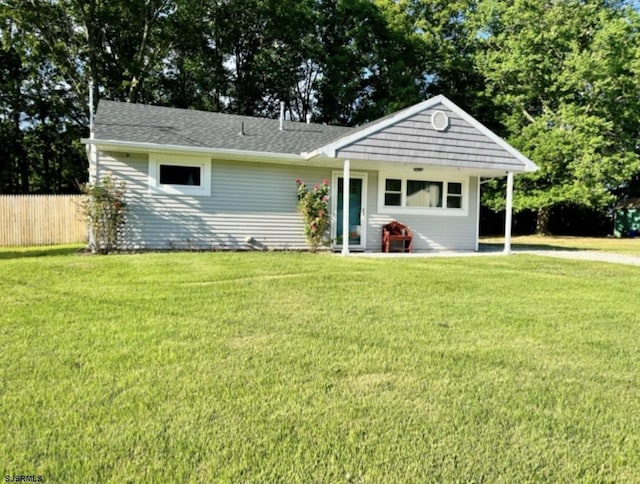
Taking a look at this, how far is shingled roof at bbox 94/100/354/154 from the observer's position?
9922 mm

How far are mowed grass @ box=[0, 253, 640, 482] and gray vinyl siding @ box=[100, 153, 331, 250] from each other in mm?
4267

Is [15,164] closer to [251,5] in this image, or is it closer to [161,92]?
[161,92]

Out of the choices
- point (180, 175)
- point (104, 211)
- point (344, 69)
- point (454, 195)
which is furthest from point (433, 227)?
point (344, 69)

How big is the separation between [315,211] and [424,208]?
3.44 meters

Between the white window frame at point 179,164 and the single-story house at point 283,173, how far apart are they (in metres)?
0.02

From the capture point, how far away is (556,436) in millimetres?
2318

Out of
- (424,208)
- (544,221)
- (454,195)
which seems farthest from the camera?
(544,221)

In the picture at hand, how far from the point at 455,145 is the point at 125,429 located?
993 centimetres

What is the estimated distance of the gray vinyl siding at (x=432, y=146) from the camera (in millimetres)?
9812

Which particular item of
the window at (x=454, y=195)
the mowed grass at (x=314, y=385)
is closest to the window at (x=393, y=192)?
the window at (x=454, y=195)

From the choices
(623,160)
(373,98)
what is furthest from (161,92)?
(623,160)

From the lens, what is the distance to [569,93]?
21578 mm

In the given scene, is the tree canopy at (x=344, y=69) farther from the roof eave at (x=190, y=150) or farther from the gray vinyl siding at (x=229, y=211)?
the roof eave at (x=190, y=150)

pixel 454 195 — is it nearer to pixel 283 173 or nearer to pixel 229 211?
pixel 283 173
